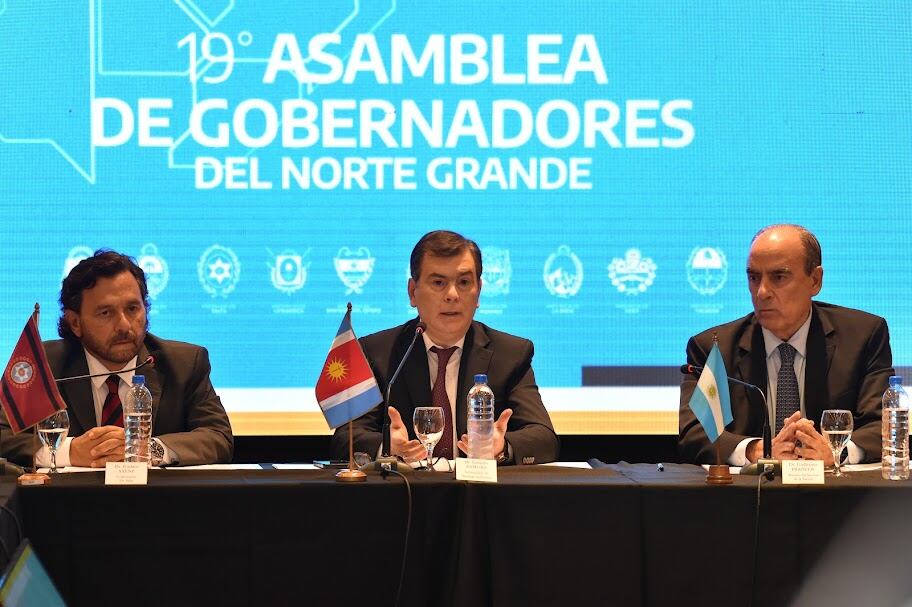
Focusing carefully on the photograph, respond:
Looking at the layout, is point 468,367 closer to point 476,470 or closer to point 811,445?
point 476,470

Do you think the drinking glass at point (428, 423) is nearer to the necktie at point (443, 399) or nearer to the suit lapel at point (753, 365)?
the necktie at point (443, 399)

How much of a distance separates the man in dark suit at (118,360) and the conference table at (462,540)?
0.88 meters

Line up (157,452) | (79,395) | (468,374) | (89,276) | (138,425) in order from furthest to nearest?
1. (468,374)
2. (89,276)
3. (79,395)
4. (157,452)
5. (138,425)

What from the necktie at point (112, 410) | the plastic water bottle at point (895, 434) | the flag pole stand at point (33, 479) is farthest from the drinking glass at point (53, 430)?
the plastic water bottle at point (895, 434)

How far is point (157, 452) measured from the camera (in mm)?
3750

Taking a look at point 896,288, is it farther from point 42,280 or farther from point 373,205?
point 42,280

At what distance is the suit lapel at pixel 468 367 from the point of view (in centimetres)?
424

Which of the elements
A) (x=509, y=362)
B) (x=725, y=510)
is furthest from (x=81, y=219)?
(x=725, y=510)

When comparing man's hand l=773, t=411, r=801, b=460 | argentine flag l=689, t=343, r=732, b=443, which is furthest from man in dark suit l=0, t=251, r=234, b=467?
man's hand l=773, t=411, r=801, b=460

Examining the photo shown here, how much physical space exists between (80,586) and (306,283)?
2.26 m

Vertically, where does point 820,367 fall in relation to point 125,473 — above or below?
above

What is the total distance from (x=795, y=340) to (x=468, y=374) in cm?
122

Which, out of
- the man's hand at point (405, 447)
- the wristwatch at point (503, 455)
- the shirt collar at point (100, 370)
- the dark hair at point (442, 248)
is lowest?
the wristwatch at point (503, 455)

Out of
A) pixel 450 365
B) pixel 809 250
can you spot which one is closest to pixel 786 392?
pixel 809 250
